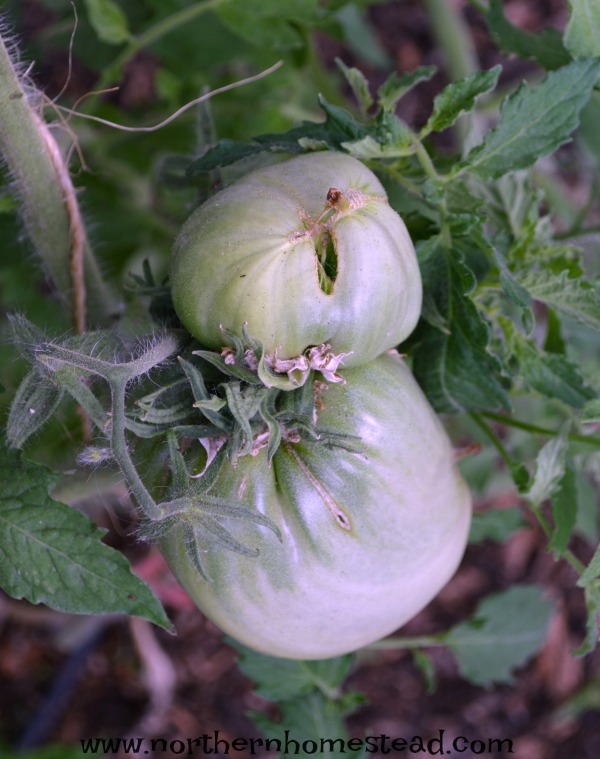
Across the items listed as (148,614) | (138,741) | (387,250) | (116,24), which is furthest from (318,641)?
(138,741)

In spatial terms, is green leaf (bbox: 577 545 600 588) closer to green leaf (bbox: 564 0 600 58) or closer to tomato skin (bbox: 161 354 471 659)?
tomato skin (bbox: 161 354 471 659)

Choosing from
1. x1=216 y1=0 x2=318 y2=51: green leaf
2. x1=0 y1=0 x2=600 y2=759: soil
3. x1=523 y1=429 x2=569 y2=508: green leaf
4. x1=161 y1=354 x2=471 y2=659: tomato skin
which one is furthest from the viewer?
x1=0 y1=0 x2=600 y2=759: soil

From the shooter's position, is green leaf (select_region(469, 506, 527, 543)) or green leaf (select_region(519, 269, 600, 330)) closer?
green leaf (select_region(519, 269, 600, 330))

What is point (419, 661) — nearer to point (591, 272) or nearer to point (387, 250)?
point (387, 250)

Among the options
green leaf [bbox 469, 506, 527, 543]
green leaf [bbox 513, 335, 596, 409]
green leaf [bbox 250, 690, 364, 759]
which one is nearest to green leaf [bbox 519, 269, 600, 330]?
green leaf [bbox 513, 335, 596, 409]

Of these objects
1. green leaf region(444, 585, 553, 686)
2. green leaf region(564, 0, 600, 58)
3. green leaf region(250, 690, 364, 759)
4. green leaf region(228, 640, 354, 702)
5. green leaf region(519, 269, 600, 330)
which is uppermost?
green leaf region(564, 0, 600, 58)

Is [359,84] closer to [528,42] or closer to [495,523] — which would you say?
[528,42]

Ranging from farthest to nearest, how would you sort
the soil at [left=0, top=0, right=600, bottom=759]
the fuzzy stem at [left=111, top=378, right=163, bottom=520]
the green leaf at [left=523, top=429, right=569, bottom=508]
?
the soil at [left=0, top=0, right=600, bottom=759]
the green leaf at [left=523, top=429, right=569, bottom=508]
the fuzzy stem at [left=111, top=378, right=163, bottom=520]

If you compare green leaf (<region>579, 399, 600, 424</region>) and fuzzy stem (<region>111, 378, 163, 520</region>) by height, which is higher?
fuzzy stem (<region>111, 378, 163, 520</region>)
